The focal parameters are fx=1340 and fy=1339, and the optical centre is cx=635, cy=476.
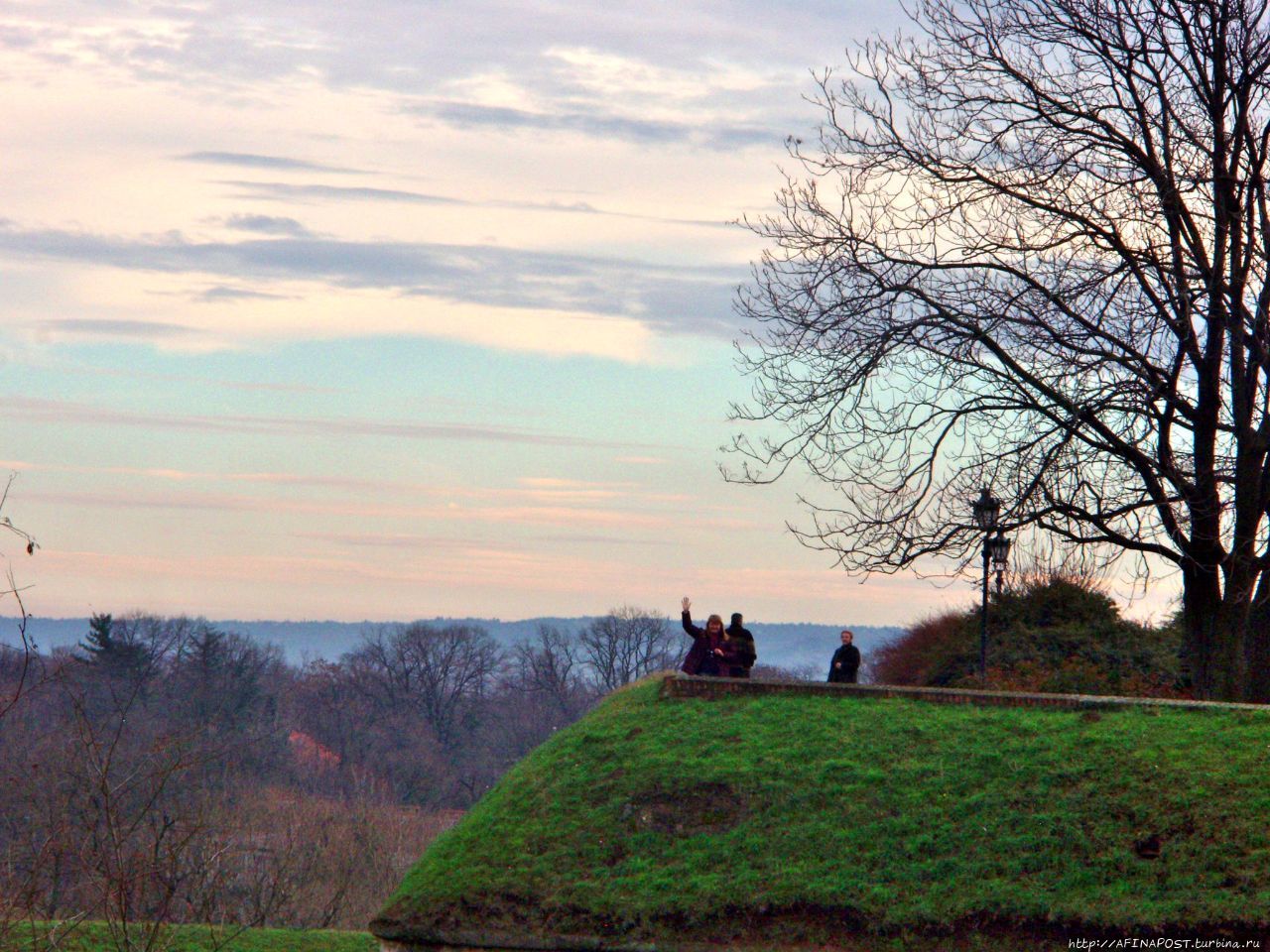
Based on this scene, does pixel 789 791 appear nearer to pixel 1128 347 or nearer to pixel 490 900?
pixel 490 900

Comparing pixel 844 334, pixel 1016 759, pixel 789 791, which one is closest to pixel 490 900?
pixel 789 791

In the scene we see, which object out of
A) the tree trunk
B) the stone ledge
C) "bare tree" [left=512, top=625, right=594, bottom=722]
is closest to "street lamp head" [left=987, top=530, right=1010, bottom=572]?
the stone ledge

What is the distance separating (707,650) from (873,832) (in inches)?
271

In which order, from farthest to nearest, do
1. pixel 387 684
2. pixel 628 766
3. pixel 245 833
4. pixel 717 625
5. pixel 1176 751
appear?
pixel 387 684
pixel 245 833
pixel 717 625
pixel 628 766
pixel 1176 751

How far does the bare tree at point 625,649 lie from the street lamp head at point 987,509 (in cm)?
8269

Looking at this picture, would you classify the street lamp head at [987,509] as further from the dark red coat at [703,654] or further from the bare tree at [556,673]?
the bare tree at [556,673]

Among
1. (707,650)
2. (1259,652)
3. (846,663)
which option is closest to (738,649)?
(707,650)

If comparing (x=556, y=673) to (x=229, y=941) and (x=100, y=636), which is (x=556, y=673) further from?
(x=229, y=941)

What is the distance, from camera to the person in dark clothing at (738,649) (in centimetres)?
2062

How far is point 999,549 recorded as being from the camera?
67.4 feet

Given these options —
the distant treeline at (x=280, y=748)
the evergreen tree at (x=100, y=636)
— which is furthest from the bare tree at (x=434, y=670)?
the evergreen tree at (x=100, y=636)

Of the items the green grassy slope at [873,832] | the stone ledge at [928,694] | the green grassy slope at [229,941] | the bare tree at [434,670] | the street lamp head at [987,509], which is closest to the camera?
the green grassy slope at [873,832]

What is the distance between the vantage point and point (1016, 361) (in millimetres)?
19594

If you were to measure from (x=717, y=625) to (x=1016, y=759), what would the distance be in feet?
19.4
